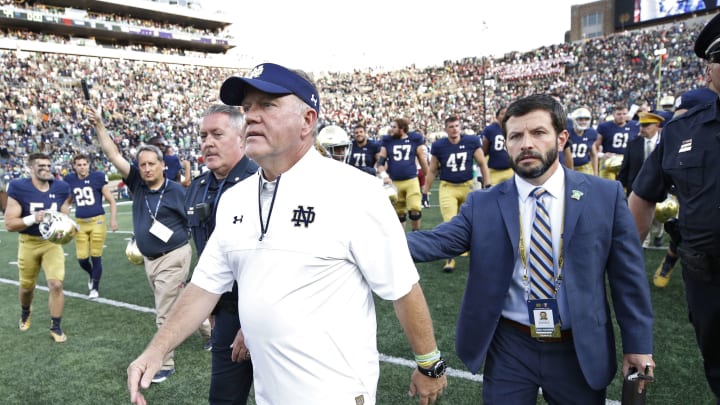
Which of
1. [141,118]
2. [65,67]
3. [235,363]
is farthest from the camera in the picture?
[65,67]

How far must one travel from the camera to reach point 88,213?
7770 mm

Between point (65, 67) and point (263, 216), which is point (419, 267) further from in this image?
point (65, 67)

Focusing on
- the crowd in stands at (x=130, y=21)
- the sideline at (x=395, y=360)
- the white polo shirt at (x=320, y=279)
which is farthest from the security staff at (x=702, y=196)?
the crowd in stands at (x=130, y=21)

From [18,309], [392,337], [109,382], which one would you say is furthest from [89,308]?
[392,337]

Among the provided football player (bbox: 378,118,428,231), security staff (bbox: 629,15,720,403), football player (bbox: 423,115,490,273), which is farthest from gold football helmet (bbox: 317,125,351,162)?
security staff (bbox: 629,15,720,403)

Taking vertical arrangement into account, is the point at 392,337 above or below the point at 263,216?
below

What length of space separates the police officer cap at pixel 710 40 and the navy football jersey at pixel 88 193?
8084mm

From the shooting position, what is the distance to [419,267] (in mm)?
7512

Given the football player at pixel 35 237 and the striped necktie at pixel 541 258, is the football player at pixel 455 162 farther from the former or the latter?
the striped necktie at pixel 541 258

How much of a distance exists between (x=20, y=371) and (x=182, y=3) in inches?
2619

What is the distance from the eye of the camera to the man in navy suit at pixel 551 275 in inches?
82.3

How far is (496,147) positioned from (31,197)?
6.88 meters

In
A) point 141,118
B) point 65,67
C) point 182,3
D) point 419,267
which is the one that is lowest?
point 419,267

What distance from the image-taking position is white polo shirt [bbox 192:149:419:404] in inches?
64.7
